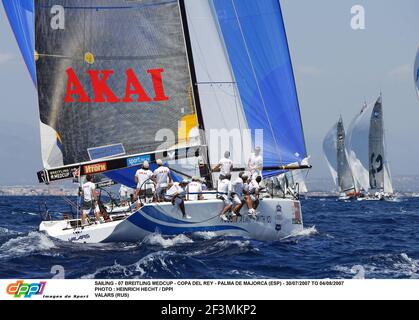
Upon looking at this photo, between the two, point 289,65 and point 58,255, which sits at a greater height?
point 289,65

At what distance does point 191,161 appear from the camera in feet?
56.3

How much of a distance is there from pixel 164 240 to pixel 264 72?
548 cm

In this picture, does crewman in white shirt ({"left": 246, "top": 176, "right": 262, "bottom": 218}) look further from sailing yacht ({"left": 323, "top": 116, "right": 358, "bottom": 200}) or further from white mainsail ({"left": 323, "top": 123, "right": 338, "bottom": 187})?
white mainsail ({"left": 323, "top": 123, "right": 338, "bottom": 187})

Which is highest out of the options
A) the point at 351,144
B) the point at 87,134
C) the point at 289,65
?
the point at 289,65

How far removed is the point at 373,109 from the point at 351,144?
7069mm

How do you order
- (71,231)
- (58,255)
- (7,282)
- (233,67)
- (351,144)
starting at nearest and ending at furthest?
(7,282) < (58,255) < (71,231) < (233,67) < (351,144)

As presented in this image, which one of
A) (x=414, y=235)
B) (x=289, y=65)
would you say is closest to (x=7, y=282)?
(x=289, y=65)

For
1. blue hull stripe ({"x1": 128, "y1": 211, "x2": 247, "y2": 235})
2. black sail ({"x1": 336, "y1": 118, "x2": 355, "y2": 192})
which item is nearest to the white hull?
blue hull stripe ({"x1": 128, "y1": 211, "x2": 247, "y2": 235})

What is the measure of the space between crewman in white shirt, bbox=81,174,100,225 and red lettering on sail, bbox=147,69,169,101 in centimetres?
249

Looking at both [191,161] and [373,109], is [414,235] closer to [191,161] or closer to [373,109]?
[191,161]

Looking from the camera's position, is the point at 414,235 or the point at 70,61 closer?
the point at 70,61

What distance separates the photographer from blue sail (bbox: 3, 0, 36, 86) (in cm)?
1802

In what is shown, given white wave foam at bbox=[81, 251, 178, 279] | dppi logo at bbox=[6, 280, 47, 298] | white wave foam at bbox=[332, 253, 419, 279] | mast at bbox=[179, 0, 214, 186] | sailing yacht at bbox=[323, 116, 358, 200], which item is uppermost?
mast at bbox=[179, 0, 214, 186]

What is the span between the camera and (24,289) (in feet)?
22.5
